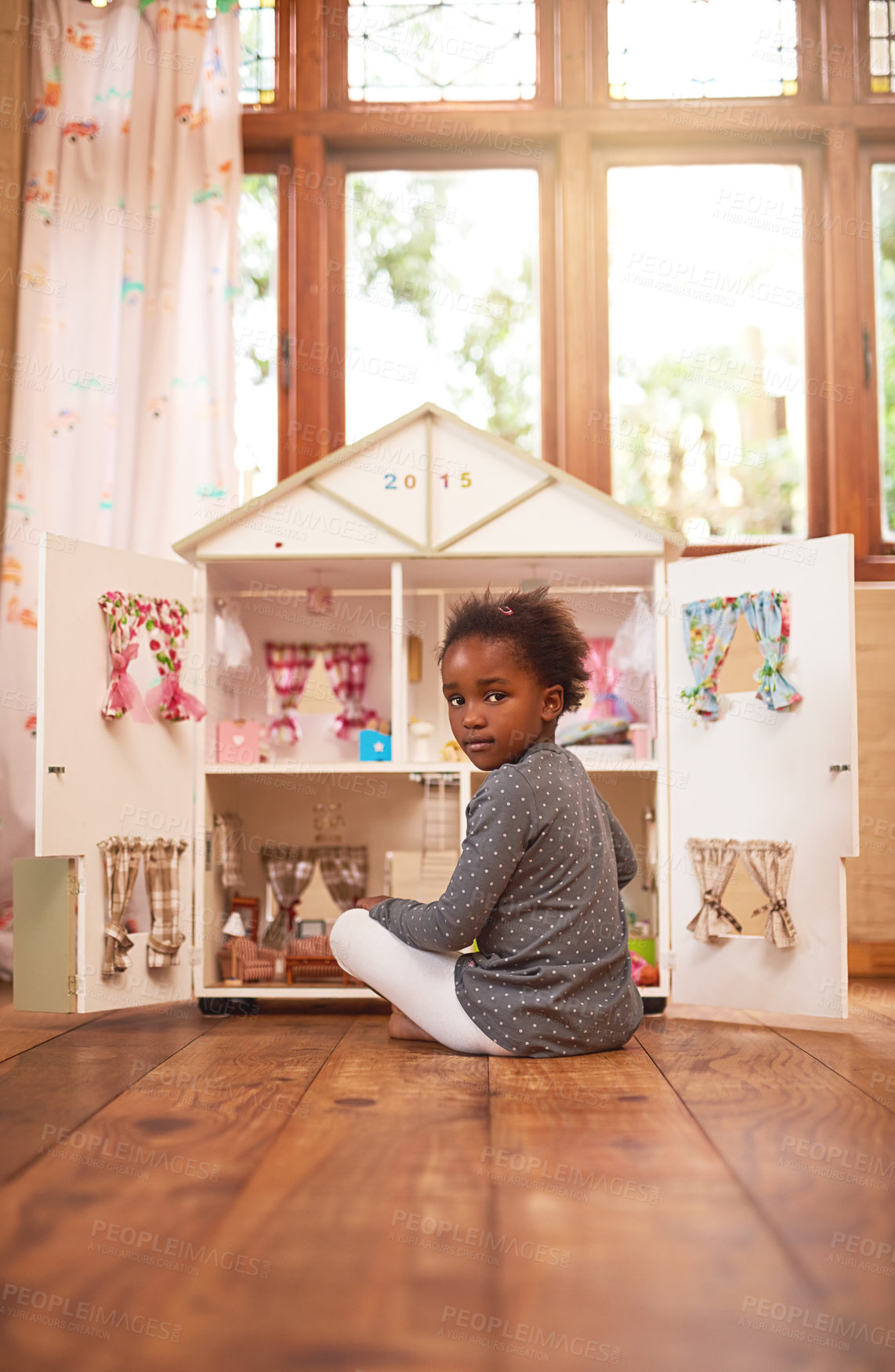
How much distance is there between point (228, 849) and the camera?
2906mm

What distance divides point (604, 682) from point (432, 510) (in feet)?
2.52

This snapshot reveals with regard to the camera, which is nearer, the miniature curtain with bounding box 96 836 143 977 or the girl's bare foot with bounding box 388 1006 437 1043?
the girl's bare foot with bounding box 388 1006 437 1043

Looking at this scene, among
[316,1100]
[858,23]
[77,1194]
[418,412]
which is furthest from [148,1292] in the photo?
[858,23]

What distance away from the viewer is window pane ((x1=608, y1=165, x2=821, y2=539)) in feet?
12.1

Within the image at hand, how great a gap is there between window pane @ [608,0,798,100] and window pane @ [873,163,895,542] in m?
0.58

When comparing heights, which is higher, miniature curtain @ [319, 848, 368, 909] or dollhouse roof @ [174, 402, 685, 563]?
dollhouse roof @ [174, 402, 685, 563]

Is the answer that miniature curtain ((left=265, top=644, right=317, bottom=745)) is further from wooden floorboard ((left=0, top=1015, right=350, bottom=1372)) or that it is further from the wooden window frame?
wooden floorboard ((left=0, top=1015, right=350, bottom=1372))

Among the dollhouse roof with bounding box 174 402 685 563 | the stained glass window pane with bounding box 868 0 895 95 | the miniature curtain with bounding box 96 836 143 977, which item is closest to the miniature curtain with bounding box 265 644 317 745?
the dollhouse roof with bounding box 174 402 685 563

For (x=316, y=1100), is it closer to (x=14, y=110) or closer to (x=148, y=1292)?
(x=148, y=1292)

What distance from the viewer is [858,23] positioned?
373 centimetres

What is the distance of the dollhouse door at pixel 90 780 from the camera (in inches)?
95.3

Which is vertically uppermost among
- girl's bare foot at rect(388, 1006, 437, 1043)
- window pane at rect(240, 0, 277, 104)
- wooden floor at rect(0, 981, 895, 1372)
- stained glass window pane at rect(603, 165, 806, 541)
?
window pane at rect(240, 0, 277, 104)

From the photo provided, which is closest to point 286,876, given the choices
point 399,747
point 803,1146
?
point 399,747

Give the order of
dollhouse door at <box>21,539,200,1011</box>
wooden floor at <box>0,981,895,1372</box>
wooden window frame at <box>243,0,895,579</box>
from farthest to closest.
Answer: wooden window frame at <box>243,0,895,579</box>, dollhouse door at <box>21,539,200,1011</box>, wooden floor at <box>0,981,895,1372</box>
